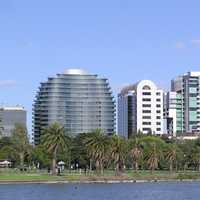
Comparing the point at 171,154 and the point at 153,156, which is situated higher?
the point at 171,154

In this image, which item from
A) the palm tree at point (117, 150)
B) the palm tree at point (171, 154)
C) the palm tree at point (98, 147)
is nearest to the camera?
the palm tree at point (98, 147)

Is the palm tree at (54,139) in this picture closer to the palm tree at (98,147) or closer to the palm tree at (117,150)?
the palm tree at (98,147)

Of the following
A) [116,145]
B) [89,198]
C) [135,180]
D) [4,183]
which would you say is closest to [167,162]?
[116,145]

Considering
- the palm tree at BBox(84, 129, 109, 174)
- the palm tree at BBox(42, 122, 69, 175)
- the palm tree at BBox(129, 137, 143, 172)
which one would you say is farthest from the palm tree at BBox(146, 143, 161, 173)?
the palm tree at BBox(42, 122, 69, 175)

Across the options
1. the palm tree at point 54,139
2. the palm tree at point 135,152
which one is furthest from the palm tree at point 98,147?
the palm tree at point 135,152

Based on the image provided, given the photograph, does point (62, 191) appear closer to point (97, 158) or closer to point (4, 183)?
point (4, 183)

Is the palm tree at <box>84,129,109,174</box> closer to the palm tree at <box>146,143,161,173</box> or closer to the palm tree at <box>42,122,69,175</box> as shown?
the palm tree at <box>42,122,69,175</box>

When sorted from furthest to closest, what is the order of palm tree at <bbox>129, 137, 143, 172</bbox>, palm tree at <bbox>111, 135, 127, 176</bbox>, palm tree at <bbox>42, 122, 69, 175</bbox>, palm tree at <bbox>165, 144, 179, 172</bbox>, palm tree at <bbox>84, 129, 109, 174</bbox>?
palm tree at <bbox>165, 144, 179, 172</bbox> < palm tree at <bbox>129, 137, 143, 172</bbox> < palm tree at <bbox>111, 135, 127, 176</bbox> < palm tree at <bbox>84, 129, 109, 174</bbox> < palm tree at <bbox>42, 122, 69, 175</bbox>

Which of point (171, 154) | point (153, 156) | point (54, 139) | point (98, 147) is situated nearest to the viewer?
point (54, 139)

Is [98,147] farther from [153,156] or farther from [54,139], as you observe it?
[153,156]

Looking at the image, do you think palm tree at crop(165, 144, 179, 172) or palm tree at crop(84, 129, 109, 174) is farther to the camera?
palm tree at crop(165, 144, 179, 172)

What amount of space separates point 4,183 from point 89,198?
128 ft

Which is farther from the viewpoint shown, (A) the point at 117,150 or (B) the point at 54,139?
(A) the point at 117,150

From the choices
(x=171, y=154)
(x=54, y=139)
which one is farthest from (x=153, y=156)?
(x=54, y=139)
